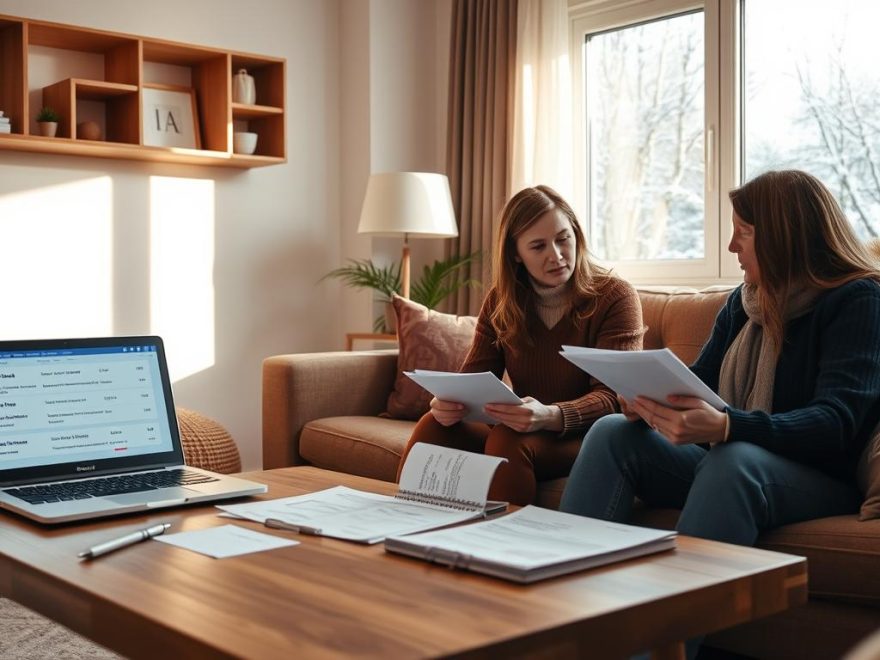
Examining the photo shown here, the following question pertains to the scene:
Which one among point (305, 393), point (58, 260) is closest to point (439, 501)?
point (305, 393)

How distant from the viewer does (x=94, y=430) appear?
179 centimetres

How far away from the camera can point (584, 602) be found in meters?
1.07

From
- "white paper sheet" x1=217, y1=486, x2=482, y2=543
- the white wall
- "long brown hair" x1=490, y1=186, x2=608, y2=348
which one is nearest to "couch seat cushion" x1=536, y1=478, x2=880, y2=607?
"white paper sheet" x1=217, y1=486, x2=482, y2=543

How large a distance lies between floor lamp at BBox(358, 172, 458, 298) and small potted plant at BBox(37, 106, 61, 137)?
3.65ft

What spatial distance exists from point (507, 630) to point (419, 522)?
48cm

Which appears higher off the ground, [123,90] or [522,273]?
[123,90]

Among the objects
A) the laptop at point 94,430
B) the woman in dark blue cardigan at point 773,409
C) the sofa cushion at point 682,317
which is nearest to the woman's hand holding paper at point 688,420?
the woman in dark blue cardigan at point 773,409

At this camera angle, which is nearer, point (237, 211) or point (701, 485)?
point (701, 485)

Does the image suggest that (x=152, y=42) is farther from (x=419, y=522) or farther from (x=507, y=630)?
(x=507, y=630)

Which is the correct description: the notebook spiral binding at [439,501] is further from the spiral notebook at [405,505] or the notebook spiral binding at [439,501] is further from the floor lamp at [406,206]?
the floor lamp at [406,206]

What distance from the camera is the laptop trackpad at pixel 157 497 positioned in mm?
1600

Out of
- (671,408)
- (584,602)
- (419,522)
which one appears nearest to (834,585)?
(671,408)

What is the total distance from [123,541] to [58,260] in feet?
9.21

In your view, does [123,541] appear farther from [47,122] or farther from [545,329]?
[47,122]
